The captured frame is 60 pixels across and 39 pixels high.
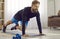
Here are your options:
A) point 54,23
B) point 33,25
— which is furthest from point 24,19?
point 33,25

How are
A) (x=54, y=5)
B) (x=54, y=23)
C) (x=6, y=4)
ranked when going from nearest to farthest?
(x=54, y=23)
(x=6, y=4)
(x=54, y=5)

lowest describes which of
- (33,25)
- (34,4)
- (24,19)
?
(33,25)

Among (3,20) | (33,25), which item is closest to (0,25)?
(3,20)

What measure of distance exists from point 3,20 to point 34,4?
8.26 ft

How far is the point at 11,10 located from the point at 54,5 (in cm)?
197

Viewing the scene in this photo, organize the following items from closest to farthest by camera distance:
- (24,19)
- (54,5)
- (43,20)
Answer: (24,19) → (43,20) → (54,5)

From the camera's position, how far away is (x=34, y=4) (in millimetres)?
3053

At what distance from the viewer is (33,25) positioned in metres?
5.58

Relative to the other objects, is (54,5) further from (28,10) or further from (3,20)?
(28,10)

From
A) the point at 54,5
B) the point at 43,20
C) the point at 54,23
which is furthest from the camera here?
the point at 54,5

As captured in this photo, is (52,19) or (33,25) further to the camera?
(33,25)

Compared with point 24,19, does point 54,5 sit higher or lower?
higher

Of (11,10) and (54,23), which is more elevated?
(11,10)

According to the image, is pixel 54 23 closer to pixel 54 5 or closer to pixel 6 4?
pixel 54 5
